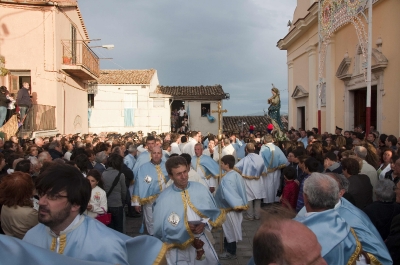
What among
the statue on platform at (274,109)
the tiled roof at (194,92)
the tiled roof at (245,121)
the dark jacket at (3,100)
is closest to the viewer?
the dark jacket at (3,100)

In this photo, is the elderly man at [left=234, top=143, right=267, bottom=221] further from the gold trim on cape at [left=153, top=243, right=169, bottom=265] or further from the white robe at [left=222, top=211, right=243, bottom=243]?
the gold trim on cape at [left=153, top=243, right=169, bottom=265]

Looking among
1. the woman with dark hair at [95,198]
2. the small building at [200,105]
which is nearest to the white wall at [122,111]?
the small building at [200,105]

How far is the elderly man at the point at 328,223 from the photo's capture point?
9.11 feet

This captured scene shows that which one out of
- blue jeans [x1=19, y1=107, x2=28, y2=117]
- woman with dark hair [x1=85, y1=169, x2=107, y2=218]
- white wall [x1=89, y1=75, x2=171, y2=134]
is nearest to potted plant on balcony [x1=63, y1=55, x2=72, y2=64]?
blue jeans [x1=19, y1=107, x2=28, y2=117]

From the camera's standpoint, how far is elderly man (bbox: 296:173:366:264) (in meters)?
2.78

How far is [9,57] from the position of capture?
17.3 m

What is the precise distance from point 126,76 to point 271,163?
23820 mm

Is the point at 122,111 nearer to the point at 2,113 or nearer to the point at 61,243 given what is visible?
the point at 2,113

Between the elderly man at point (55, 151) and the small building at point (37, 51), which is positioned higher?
the small building at point (37, 51)

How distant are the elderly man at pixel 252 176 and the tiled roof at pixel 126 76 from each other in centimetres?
2223

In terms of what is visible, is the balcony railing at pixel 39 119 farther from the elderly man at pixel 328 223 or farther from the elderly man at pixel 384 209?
the elderly man at pixel 328 223

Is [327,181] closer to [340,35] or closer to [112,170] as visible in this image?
[112,170]

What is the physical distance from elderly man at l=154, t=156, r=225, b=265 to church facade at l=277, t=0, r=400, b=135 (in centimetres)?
891

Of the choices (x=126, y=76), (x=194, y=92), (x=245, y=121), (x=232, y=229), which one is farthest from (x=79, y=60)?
(x=245, y=121)
